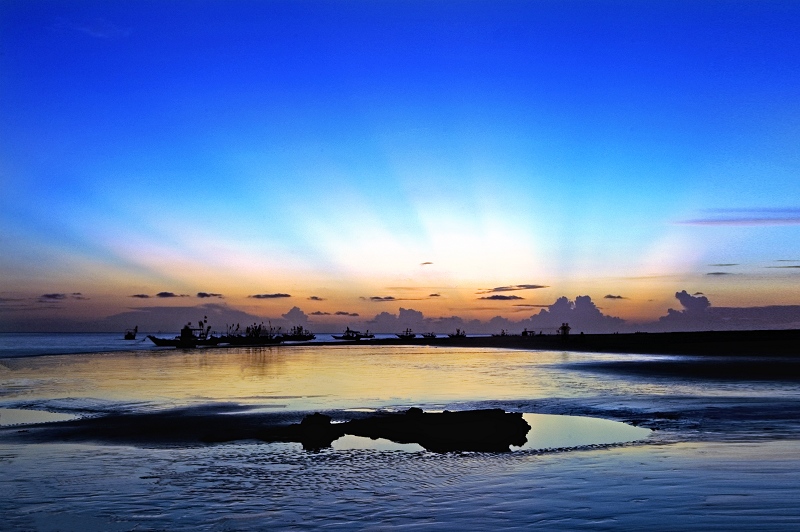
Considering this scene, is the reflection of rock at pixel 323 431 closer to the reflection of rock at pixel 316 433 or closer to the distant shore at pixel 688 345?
the reflection of rock at pixel 316 433

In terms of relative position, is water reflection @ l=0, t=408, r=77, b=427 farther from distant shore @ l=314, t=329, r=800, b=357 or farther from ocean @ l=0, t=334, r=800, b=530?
distant shore @ l=314, t=329, r=800, b=357

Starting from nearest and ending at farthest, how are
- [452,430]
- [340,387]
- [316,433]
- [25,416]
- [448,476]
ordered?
[448,476] < [452,430] < [316,433] < [25,416] < [340,387]

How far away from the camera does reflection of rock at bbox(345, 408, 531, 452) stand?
1889 cm

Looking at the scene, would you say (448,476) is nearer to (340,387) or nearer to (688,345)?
(340,387)

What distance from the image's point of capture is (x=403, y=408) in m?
28.1

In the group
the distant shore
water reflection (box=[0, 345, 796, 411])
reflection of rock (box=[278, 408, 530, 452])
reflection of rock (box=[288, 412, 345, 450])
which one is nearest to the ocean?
reflection of rock (box=[288, 412, 345, 450])

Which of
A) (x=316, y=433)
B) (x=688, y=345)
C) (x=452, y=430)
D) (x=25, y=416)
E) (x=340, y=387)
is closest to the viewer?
(x=452, y=430)

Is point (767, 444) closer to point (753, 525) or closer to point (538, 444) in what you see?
point (538, 444)

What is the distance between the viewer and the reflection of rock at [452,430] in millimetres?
18891

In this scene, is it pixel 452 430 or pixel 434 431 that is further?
pixel 434 431

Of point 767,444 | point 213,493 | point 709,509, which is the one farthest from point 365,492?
point 767,444

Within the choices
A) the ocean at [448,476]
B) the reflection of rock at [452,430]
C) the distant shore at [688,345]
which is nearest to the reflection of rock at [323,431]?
the reflection of rock at [452,430]

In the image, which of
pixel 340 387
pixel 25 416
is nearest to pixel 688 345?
pixel 340 387

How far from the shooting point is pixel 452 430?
1952 centimetres
